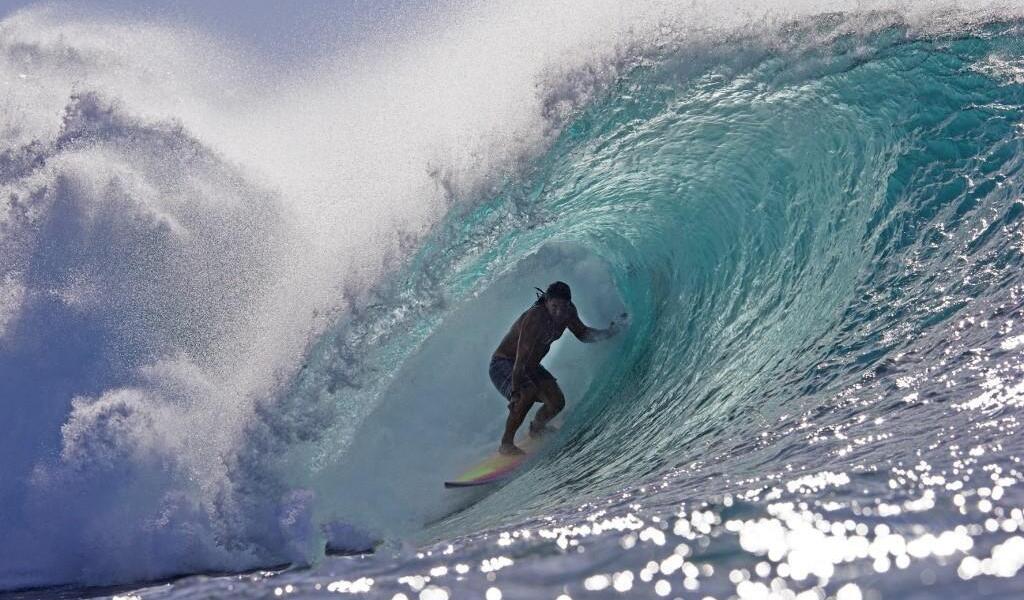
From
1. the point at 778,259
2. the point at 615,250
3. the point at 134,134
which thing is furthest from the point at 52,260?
the point at 778,259

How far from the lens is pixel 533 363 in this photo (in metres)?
7.66

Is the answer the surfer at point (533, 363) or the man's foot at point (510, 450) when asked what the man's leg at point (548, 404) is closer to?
the surfer at point (533, 363)

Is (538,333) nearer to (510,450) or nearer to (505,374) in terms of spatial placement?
(505,374)

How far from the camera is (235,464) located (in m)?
7.21

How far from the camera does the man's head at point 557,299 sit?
300 inches

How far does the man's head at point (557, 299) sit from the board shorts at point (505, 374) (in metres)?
0.49

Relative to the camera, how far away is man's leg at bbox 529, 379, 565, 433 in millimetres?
7711

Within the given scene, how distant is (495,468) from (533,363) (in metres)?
0.93

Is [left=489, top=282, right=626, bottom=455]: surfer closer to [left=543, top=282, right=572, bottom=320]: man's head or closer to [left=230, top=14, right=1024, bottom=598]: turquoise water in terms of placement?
[left=543, top=282, right=572, bottom=320]: man's head

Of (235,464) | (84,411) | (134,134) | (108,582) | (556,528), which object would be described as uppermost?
(134,134)

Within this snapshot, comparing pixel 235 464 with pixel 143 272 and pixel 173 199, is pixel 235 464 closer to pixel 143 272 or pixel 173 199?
pixel 143 272

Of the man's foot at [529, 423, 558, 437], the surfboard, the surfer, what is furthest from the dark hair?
the surfboard

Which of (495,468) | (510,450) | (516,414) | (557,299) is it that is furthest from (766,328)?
(495,468)

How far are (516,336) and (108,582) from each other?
12.0ft
